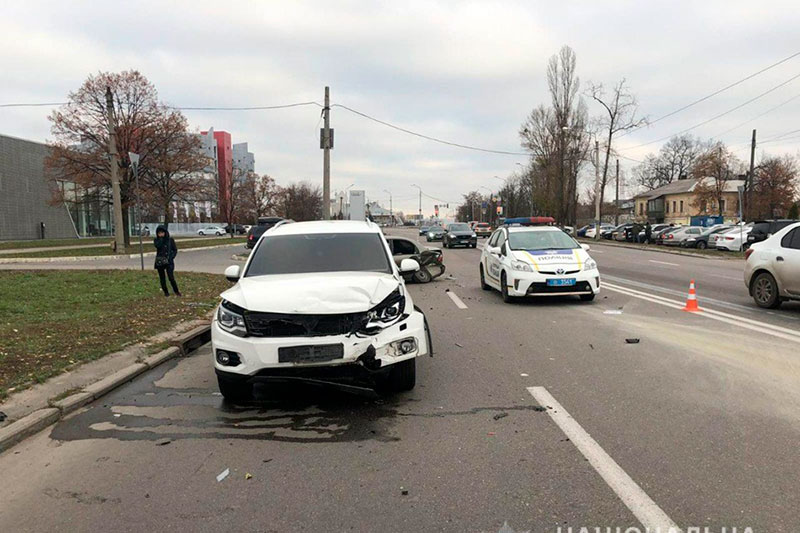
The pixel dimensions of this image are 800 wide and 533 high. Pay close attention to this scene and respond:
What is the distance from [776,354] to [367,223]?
519cm

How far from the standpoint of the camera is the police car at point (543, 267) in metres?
10.6

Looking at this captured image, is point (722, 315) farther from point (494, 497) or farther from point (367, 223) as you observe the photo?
point (494, 497)

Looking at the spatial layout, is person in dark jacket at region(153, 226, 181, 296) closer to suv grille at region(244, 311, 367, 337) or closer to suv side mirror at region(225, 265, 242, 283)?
suv side mirror at region(225, 265, 242, 283)

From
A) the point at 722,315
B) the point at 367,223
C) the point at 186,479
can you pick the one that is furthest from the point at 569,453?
the point at 722,315

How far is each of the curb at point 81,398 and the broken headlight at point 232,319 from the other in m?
1.59

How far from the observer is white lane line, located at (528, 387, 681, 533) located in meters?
2.94

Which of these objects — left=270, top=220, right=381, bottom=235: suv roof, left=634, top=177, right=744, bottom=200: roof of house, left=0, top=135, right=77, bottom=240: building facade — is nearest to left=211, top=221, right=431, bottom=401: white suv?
left=270, top=220, right=381, bottom=235: suv roof

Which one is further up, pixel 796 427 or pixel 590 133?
pixel 590 133

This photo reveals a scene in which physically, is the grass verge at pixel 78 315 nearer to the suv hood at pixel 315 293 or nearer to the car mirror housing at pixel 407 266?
the suv hood at pixel 315 293

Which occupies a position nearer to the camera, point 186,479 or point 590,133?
point 186,479

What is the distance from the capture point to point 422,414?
4703 mm

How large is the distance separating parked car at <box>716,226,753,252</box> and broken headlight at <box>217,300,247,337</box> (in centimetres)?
3025

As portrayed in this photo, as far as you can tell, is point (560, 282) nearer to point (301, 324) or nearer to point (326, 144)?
point (301, 324)

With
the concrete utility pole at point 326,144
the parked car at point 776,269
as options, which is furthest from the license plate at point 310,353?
the concrete utility pole at point 326,144
